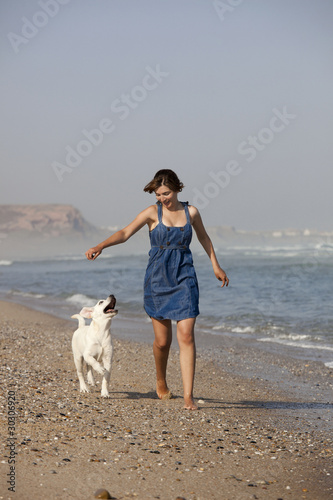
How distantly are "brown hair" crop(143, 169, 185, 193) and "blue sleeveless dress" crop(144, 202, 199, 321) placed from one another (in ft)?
0.66

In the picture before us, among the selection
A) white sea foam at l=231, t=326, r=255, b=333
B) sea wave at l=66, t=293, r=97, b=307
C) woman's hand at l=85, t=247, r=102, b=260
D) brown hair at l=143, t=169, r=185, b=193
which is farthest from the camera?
sea wave at l=66, t=293, r=97, b=307

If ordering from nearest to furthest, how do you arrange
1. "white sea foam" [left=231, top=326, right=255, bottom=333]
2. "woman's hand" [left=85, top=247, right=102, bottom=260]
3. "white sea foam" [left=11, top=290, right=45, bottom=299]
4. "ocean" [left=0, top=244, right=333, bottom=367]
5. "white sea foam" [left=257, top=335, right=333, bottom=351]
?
A: "woman's hand" [left=85, top=247, right=102, bottom=260], "white sea foam" [left=257, top=335, right=333, bottom=351], "ocean" [left=0, top=244, right=333, bottom=367], "white sea foam" [left=231, top=326, right=255, bottom=333], "white sea foam" [left=11, top=290, right=45, bottom=299]

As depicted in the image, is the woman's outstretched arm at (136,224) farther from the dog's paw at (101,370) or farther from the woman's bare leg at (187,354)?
the dog's paw at (101,370)

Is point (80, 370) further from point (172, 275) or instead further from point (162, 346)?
point (172, 275)

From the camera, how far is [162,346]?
5496mm

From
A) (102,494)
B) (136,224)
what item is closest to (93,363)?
(136,224)

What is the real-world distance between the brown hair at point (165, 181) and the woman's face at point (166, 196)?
1.2 inches

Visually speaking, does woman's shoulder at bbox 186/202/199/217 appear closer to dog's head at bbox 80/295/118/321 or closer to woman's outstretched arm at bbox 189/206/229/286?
woman's outstretched arm at bbox 189/206/229/286

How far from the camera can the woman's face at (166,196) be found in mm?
5203

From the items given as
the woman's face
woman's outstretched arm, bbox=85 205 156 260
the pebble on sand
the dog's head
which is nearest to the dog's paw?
the dog's head

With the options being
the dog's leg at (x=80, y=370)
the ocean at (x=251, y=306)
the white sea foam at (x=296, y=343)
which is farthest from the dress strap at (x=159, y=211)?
the white sea foam at (x=296, y=343)

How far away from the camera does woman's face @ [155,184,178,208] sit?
5.20 m

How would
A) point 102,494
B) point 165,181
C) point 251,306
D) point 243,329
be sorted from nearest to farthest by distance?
1. point 102,494
2. point 165,181
3. point 243,329
4. point 251,306

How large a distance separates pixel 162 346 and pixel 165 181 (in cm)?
158
